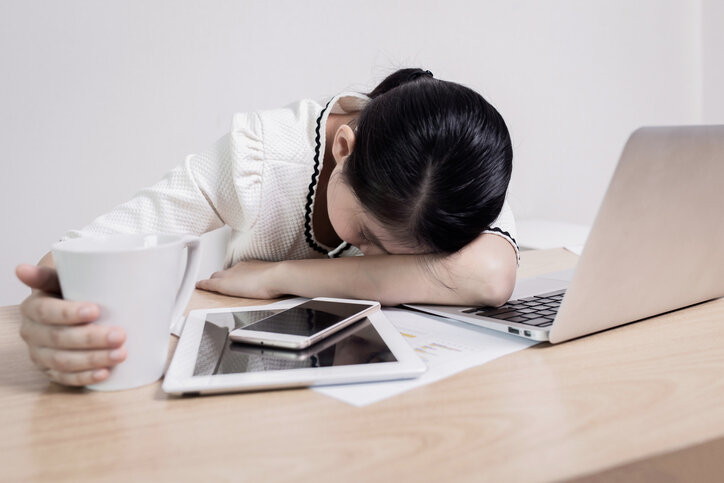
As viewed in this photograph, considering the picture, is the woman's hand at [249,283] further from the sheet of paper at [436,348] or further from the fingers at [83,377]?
the fingers at [83,377]

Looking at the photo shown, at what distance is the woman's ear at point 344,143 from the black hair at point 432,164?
0.03m

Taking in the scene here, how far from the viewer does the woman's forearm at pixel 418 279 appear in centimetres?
64

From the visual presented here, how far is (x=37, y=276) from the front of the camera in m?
0.44

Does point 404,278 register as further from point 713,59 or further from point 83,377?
point 713,59

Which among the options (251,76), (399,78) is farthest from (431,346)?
(251,76)

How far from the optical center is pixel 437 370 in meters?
0.43

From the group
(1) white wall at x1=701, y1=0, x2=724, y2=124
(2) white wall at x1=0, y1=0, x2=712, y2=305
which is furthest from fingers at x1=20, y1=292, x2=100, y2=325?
(1) white wall at x1=701, y1=0, x2=724, y2=124

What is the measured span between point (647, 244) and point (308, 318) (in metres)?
0.29

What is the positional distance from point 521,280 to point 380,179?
0.91 feet

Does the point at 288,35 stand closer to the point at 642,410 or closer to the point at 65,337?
the point at 65,337

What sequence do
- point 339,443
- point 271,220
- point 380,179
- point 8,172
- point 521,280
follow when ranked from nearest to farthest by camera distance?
point 339,443, point 380,179, point 521,280, point 271,220, point 8,172

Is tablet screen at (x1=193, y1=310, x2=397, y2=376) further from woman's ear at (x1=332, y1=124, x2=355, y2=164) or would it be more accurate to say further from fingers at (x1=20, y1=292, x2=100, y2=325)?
woman's ear at (x1=332, y1=124, x2=355, y2=164)

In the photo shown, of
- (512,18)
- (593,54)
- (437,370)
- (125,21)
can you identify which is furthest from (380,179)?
(593,54)

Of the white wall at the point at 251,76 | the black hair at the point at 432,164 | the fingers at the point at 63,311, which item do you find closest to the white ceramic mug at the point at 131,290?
the fingers at the point at 63,311
